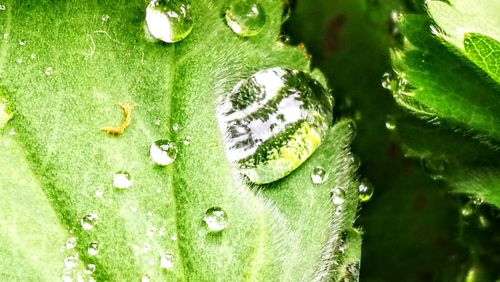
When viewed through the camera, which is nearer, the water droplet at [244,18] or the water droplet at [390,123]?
the water droplet at [244,18]

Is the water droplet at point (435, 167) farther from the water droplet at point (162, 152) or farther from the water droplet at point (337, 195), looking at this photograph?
the water droplet at point (162, 152)

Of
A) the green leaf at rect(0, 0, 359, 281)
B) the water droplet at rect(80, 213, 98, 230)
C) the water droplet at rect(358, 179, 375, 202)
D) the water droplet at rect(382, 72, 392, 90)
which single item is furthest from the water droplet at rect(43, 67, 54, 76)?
the water droplet at rect(382, 72, 392, 90)

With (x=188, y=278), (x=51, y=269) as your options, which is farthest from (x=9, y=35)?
(x=188, y=278)

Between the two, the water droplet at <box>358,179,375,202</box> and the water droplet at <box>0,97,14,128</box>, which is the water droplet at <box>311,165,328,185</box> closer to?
the water droplet at <box>358,179,375,202</box>

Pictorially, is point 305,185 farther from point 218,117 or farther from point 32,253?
point 32,253

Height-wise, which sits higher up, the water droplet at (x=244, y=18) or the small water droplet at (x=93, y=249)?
the water droplet at (x=244, y=18)

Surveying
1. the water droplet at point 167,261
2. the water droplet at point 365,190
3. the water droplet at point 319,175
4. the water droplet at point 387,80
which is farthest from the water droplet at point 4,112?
the water droplet at point 387,80

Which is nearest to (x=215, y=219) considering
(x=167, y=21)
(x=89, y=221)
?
(x=89, y=221)
